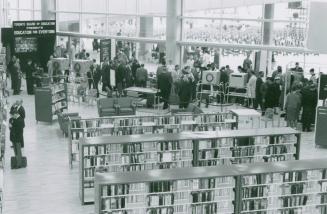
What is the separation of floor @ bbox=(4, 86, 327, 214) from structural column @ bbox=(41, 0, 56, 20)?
10.8 m

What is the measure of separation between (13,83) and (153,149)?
11895 mm

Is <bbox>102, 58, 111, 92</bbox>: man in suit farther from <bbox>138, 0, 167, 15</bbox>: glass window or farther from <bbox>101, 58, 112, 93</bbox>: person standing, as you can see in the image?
<bbox>138, 0, 167, 15</bbox>: glass window

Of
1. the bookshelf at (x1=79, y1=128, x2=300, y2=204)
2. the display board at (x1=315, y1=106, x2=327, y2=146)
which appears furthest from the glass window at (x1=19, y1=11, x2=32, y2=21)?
the bookshelf at (x1=79, y1=128, x2=300, y2=204)

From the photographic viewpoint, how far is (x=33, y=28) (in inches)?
906

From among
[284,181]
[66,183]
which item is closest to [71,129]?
[66,183]

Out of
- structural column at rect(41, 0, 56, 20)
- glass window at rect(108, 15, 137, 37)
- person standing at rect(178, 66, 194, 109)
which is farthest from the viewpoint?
structural column at rect(41, 0, 56, 20)

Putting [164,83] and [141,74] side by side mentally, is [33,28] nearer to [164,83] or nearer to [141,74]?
[141,74]

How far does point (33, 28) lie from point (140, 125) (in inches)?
446

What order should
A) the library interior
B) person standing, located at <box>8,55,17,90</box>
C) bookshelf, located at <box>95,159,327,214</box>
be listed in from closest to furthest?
1. bookshelf, located at <box>95,159,327,214</box>
2. the library interior
3. person standing, located at <box>8,55,17,90</box>

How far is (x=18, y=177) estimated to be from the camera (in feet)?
40.8

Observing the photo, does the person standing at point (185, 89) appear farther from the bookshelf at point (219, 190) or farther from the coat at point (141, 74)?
the bookshelf at point (219, 190)

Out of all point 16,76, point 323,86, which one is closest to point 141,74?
point 16,76

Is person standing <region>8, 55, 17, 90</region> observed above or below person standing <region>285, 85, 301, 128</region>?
above

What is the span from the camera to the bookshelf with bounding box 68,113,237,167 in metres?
12.9
